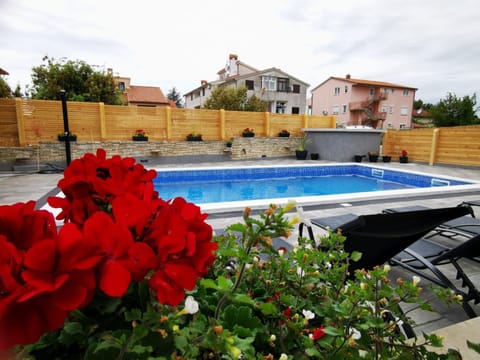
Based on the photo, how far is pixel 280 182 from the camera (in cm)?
938

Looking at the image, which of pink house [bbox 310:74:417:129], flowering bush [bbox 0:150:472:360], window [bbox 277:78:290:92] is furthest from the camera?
pink house [bbox 310:74:417:129]

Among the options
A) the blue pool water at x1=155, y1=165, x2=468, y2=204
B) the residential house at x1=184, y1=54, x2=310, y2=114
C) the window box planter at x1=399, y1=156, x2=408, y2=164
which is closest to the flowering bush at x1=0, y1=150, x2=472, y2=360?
the blue pool water at x1=155, y1=165, x2=468, y2=204

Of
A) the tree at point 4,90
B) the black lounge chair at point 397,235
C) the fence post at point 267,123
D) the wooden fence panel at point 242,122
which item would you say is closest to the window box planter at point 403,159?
the fence post at point 267,123

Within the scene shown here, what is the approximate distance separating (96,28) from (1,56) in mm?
4272

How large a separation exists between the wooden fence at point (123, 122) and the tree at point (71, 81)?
14.8 feet

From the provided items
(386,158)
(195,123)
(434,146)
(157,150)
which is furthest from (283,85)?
(157,150)

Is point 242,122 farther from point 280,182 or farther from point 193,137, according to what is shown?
point 280,182

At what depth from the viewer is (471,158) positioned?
1020cm

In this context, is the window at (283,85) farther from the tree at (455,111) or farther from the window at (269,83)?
the tree at (455,111)

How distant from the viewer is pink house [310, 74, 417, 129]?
33.6 meters

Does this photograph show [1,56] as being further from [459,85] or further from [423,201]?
[459,85]

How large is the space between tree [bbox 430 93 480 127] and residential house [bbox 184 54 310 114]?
13.3 meters

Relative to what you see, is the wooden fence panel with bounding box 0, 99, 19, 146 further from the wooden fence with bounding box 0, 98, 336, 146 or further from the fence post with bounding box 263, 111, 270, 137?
the fence post with bounding box 263, 111, 270, 137

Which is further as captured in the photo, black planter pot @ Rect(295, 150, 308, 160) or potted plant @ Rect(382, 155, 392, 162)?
black planter pot @ Rect(295, 150, 308, 160)
